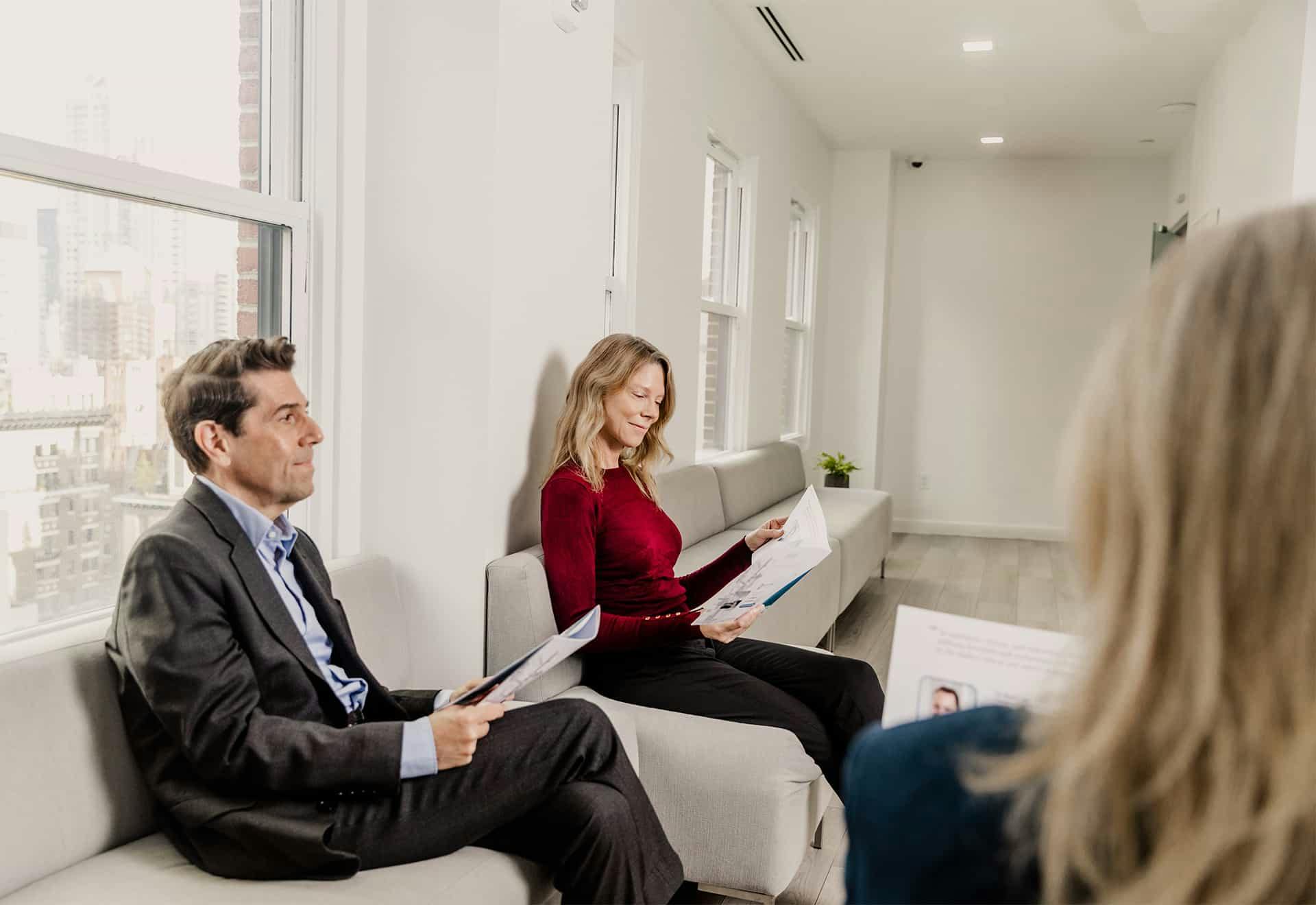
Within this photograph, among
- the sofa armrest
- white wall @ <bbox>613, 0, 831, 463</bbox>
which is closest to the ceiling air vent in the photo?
white wall @ <bbox>613, 0, 831, 463</bbox>

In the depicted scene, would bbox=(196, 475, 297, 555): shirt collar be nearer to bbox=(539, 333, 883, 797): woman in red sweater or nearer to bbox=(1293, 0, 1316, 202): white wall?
bbox=(539, 333, 883, 797): woman in red sweater

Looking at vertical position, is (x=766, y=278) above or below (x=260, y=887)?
above

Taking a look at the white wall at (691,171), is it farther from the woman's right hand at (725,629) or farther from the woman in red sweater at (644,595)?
the woman's right hand at (725,629)

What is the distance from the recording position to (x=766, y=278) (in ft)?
19.1

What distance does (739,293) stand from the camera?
217 inches

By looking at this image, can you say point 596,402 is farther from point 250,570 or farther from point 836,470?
point 836,470

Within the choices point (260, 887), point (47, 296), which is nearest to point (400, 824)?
point (260, 887)

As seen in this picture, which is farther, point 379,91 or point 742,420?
point 742,420

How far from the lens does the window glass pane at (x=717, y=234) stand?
200 inches

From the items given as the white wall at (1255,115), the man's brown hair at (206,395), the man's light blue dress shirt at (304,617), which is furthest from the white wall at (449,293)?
the white wall at (1255,115)

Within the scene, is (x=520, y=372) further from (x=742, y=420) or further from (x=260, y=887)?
(x=742, y=420)

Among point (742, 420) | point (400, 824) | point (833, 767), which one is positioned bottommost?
point (833, 767)

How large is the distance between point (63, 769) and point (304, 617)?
0.40 metres

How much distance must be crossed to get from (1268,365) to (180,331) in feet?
6.55
